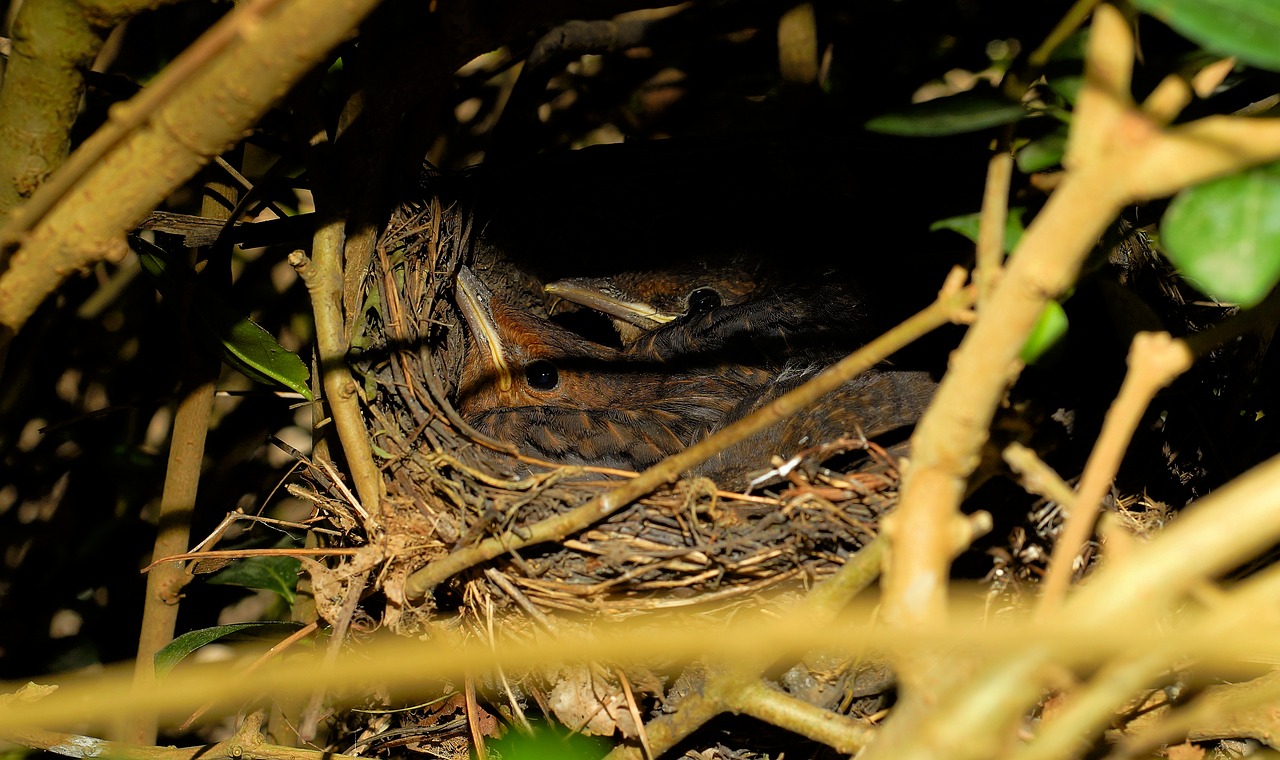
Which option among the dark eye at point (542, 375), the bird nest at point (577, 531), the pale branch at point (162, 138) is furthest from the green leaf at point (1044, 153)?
the dark eye at point (542, 375)

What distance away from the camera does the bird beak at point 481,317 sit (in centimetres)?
208

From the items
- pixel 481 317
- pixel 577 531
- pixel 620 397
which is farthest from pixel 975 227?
pixel 620 397

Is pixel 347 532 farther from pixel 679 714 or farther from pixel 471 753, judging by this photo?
pixel 679 714

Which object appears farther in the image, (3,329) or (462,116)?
(462,116)

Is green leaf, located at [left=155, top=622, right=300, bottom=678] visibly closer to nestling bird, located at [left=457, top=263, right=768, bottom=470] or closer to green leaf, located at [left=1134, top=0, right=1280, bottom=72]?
nestling bird, located at [left=457, top=263, right=768, bottom=470]

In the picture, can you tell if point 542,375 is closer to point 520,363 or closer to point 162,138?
point 520,363

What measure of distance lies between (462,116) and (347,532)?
1502 mm

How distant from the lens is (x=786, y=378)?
6.78ft

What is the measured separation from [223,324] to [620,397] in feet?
3.71

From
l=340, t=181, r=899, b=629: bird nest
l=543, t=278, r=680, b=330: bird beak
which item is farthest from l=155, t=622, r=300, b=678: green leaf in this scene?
l=543, t=278, r=680, b=330: bird beak

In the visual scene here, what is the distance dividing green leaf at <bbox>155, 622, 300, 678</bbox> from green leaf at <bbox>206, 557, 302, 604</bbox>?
222 mm

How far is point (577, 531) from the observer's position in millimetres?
1266

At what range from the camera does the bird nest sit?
1.27 meters

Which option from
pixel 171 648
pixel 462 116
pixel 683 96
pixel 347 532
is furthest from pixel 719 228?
pixel 171 648
